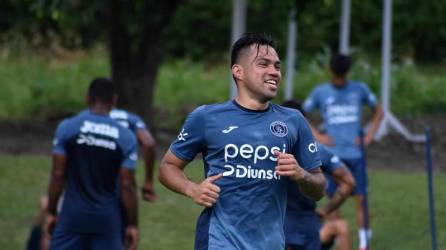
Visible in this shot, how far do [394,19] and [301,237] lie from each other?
20623 millimetres

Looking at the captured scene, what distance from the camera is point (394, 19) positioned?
29406 millimetres

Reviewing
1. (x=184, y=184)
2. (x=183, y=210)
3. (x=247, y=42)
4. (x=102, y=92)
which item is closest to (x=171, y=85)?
(x=183, y=210)

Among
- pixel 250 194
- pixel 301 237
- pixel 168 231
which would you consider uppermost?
pixel 250 194

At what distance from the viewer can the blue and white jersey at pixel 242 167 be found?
709cm

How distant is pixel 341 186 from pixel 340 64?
359 centimetres

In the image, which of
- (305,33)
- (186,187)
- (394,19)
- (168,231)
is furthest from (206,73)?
(186,187)

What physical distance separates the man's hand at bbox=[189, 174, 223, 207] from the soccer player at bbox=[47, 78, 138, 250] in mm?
2442

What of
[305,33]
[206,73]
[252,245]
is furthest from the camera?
[305,33]

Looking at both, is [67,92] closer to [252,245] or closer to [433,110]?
[433,110]

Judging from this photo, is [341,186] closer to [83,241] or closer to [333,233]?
[83,241]

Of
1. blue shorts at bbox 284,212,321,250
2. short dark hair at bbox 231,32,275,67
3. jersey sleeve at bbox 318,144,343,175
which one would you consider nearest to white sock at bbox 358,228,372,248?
jersey sleeve at bbox 318,144,343,175

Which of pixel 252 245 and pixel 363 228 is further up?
pixel 252 245

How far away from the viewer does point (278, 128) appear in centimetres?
714

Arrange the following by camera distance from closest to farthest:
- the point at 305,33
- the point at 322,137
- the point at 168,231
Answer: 1. the point at 322,137
2. the point at 168,231
3. the point at 305,33
